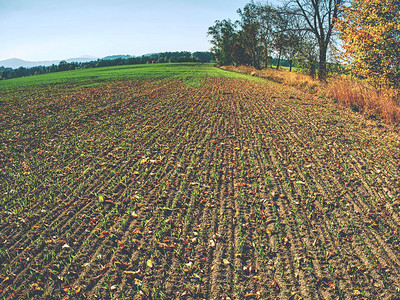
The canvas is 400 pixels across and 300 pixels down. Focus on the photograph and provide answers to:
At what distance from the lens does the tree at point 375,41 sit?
9703 millimetres

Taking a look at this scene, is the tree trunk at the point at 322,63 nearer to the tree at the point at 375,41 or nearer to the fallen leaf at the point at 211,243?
the tree at the point at 375,41

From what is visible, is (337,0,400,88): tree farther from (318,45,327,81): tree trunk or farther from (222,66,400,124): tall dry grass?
(318,45,327,81): tree trunk

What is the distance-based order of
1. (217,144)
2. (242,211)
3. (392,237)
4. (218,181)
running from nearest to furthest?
1. (392,237)
2. (242,211)
3. (218,181)
4. (217,144)

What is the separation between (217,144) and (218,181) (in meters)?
2.35

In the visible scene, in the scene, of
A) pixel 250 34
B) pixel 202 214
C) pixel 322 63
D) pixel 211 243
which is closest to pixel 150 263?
pixel 211 243

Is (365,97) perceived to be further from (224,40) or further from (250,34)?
(224,40)

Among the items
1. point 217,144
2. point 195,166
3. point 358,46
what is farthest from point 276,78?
point 195,166

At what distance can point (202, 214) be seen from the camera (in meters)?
4.46

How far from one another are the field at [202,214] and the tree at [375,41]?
11.2 feet

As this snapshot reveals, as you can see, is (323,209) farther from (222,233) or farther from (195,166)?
(195,166)

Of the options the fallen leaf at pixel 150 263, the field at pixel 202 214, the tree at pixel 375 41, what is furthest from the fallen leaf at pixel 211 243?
the tree at pixel 375 41

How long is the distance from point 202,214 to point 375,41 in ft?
36.5

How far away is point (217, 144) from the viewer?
7.71 m

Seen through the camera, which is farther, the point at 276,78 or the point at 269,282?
the point at 276,78
